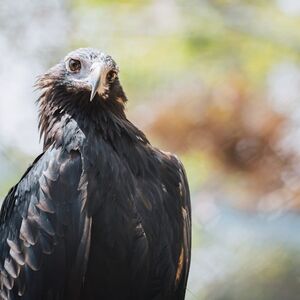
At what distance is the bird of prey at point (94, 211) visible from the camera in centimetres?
505

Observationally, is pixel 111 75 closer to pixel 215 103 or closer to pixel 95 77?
pixel 95 77

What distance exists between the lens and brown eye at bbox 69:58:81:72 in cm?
538

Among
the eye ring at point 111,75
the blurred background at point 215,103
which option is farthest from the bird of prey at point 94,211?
the blurred background at point 215,103

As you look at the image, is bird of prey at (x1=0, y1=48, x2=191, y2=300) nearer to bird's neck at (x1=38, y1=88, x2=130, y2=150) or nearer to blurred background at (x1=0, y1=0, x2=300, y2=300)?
bird's neck at (x1=38, y1=88, x2=130, y2=150)

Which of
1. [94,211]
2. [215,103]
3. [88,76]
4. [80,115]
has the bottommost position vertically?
[94,211]

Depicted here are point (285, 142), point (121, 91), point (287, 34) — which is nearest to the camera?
point (121, 91)

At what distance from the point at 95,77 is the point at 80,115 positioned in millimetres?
256

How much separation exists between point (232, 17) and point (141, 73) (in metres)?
1.15

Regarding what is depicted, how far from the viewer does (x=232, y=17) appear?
8.75 metres

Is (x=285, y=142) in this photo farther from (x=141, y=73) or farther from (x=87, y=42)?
(x=87, y=42)

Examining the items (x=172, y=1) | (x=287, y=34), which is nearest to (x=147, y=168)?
(x=287, y=34)

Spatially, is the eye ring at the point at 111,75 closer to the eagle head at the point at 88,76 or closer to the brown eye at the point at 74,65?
the eagle head at the point at 88,76

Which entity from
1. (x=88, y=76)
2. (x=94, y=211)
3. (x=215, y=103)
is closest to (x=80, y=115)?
(x=88, y=76)

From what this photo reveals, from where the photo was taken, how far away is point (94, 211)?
16.6 ft
